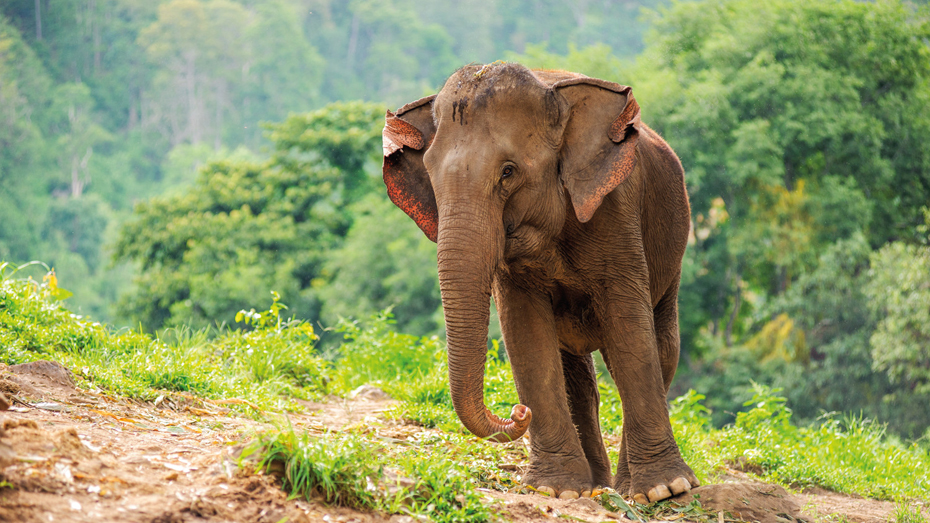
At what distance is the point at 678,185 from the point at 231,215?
101 ft

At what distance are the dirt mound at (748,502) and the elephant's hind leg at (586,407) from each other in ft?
3.33

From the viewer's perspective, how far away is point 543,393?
5.34m

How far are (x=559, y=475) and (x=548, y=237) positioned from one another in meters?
1.54

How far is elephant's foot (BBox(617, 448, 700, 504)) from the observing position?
5160mm

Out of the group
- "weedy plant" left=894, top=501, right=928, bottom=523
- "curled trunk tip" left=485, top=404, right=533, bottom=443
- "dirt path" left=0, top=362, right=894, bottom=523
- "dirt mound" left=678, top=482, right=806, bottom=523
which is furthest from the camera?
"weedy plant" left=894, top=501, right=928, bottom=523

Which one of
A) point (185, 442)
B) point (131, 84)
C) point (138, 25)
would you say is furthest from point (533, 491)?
point (138, 25)

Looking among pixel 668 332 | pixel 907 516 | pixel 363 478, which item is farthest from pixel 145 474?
pixel 907 516

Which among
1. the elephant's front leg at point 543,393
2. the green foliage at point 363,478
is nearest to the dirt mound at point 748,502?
the elephant's front leg at point 543,393

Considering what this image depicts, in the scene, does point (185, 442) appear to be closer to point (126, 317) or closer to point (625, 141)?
point (625, 141)

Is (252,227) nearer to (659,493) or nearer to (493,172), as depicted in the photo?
(659,493)

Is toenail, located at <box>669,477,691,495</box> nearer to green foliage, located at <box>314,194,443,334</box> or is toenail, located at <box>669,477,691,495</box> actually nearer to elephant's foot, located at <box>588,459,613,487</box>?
elephant's foot, located at <box>588,459,613,487</box>

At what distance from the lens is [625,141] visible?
16.1 feet

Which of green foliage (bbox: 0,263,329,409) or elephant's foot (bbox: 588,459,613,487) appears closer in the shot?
green foliage (bbox: 0,263,329,409)

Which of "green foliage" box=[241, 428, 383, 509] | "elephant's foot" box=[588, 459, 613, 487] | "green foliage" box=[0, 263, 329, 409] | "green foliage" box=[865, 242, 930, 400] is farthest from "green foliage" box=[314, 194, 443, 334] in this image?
"green foliage" box=[241, 428, 383, 509]
